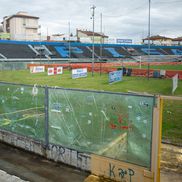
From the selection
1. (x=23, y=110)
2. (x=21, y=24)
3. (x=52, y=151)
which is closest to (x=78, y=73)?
(x=23, y=110)

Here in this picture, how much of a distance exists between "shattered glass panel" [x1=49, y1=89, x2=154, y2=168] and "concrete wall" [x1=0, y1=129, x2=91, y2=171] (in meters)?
0.19

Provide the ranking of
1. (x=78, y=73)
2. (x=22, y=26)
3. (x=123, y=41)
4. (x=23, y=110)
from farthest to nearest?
(x=22, y=26)
(x=123, y=41)
(x=78, y=73)
(x=23, y=110)

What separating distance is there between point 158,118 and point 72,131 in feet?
9.15

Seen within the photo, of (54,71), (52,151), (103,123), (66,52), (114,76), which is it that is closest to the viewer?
(103,123)

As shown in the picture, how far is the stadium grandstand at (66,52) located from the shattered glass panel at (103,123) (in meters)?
56.1

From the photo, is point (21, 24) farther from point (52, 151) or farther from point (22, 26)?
point (52, 151)

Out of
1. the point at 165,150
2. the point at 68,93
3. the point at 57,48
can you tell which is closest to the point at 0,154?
the point at 68,93

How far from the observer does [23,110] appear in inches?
366

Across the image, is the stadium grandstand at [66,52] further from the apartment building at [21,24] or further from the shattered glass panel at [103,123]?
the shattered glass panel at [103,123]

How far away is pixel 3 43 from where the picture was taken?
7206cm

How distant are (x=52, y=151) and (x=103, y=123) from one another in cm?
221

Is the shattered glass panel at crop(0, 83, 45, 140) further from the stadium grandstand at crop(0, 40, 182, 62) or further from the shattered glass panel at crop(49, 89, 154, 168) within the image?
A: the stadium grandstand at crop(0, 40, 182, 62)

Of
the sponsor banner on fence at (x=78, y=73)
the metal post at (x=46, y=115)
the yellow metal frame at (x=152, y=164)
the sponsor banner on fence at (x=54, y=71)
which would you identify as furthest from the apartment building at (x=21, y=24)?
the yellow metal frame at (x=152, y=164)

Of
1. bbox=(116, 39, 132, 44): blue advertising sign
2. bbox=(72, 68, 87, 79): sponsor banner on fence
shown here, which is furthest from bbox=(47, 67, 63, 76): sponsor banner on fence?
bbox=(116, 39, 132, 44): blue advertising sign
